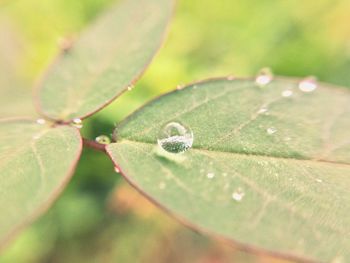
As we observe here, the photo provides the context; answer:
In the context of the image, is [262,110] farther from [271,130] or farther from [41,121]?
[41,121]

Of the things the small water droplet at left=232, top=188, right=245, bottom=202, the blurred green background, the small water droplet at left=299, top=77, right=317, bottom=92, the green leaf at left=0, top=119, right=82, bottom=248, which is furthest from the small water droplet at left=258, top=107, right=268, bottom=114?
the blurred green background

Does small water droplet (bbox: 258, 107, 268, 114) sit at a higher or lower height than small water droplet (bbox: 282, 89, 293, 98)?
lower

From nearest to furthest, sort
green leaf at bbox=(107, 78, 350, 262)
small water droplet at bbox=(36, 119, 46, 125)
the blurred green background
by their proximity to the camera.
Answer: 1. green leaf at bbox=(107, 78, 350, 262)
2. small water droplet at bbox=(36, 119, 46, 125)
3. the blurred green background

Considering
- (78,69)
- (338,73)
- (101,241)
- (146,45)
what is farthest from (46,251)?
(338,73)

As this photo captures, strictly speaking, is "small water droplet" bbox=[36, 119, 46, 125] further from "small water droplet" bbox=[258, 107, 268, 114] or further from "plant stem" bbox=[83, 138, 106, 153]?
"small water droplet" bbox=[258, 107, 268, 114]

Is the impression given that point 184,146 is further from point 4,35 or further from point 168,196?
point 4,35

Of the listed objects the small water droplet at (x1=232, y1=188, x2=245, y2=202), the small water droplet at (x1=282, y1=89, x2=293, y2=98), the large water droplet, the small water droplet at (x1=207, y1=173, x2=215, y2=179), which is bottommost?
the small water droplet at (x1=232, y1=188, x2=245, y2=202)

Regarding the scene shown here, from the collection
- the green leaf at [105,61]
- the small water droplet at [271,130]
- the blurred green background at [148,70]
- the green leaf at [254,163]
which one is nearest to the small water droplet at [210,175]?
the green leaf at [254,163]

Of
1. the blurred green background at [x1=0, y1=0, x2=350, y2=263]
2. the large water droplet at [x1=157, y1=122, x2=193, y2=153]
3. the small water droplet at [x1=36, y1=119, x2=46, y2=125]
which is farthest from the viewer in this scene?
the blurred green background at [x1=0, y1=0, x2=350, y2=263]
